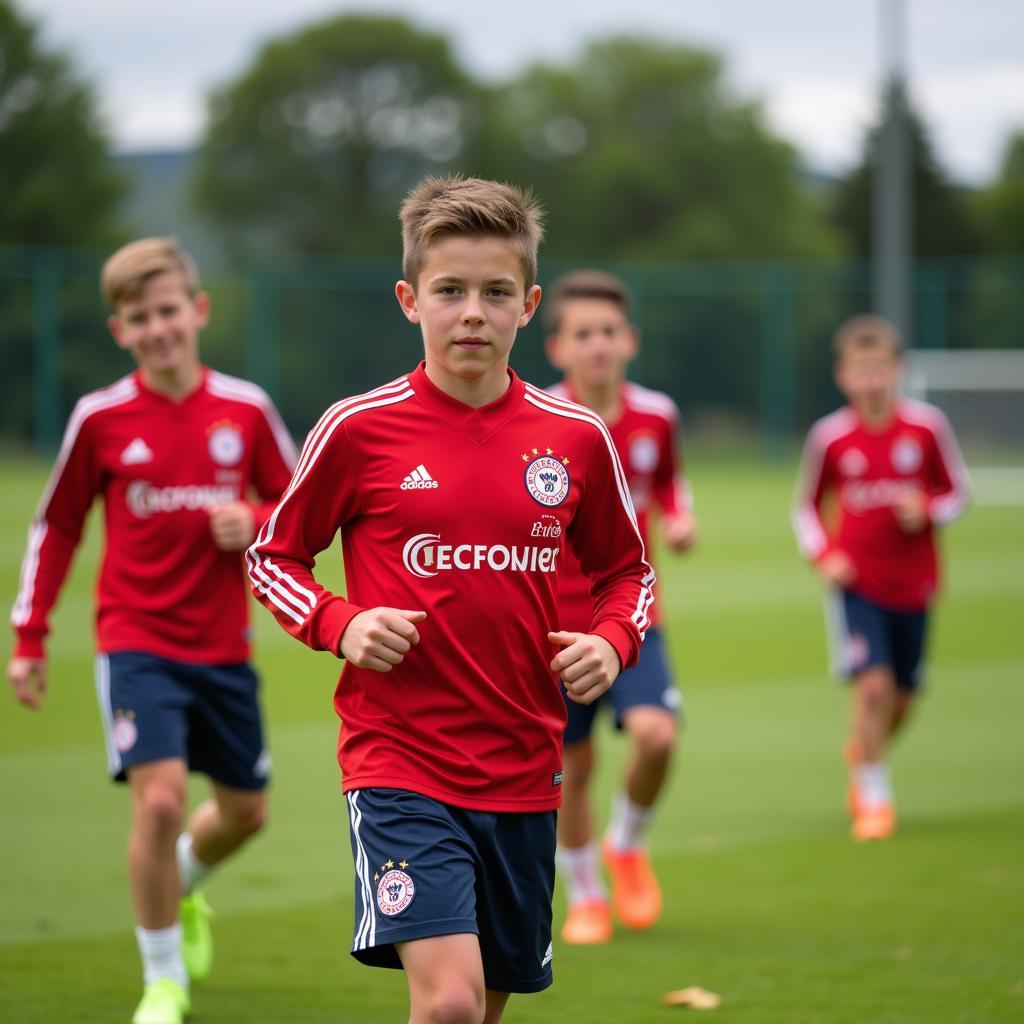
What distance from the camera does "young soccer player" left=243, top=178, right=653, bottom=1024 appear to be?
12.2 feet

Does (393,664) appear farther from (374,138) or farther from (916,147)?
(374,138)

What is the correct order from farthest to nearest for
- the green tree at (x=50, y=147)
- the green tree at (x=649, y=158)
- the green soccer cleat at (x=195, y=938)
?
1. the green tree at (x=649, y=158)
2. the green tree at (x=50, y=147)
3. the green soccer cleat at (x=195, y=938)

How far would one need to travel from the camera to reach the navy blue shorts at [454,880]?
3.56m

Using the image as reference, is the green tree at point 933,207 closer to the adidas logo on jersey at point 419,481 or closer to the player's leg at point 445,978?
the adidas logo on jersey at point 419,481

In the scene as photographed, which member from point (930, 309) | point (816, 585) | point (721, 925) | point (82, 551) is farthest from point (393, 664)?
point (930, 309)

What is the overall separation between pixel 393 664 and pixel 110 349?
27014mm

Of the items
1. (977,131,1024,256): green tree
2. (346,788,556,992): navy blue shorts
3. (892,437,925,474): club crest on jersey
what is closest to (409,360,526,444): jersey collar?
(346,788,556,992): navy blue shorts

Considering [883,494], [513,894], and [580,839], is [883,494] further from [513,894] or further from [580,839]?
[513,894]

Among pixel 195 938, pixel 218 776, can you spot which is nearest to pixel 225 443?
pixel 218 776

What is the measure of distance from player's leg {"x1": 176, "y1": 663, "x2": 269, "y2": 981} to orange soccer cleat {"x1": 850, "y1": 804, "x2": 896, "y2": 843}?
3096mm

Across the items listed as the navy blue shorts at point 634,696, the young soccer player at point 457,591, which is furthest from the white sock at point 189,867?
the young soccer player at point 457,591

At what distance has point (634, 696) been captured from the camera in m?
6.05

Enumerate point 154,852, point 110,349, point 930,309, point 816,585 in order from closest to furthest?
point 154,852 → point 816,585 → point 110,349 → point 930,309

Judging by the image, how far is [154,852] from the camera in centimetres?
495
